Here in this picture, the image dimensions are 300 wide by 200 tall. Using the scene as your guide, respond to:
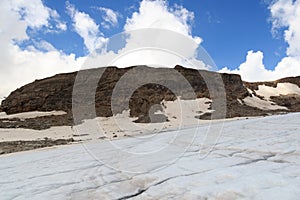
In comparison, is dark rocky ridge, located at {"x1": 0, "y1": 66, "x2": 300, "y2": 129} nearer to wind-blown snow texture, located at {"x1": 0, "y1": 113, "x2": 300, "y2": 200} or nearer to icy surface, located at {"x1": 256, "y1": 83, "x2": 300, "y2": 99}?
icy surface, located at {"x1": 256, "y1": 83, "x2": 300, "y2": 99}

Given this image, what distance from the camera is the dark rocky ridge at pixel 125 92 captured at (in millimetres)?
32781

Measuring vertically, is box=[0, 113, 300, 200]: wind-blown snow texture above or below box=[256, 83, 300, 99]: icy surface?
below

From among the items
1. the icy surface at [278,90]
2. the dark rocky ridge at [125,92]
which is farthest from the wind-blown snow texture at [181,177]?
the icy surface at [278,90]

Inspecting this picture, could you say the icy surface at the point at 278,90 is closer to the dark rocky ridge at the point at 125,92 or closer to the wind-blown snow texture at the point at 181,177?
the dark rocky ridge at the point at 125,92

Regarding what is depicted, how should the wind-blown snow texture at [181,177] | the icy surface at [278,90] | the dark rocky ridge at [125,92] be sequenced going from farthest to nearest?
the icy surface at [278,90] → the dark rocky ridge at [125,92] → the wind-blown snow texture at [181,177]

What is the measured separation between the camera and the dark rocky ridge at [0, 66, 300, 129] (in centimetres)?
3278

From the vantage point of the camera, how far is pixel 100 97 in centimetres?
3441

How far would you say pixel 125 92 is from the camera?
35281mm

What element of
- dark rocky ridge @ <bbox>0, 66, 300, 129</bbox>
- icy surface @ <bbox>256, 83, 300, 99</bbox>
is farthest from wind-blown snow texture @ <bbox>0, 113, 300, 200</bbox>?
icy surface @ <bbox>256, 83, 300, 99</bbox>

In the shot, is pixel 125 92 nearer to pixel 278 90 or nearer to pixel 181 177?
pixel 278 90

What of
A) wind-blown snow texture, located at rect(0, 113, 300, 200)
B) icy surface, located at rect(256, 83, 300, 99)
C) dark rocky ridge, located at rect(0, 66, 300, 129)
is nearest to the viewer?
wind-blown snow texture, located at rect(0, 113, 300, 200)

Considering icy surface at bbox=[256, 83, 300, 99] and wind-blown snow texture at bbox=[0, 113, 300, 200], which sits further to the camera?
icy surface at bbox=[256, 83, 300, 99]

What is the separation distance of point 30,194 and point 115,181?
96cm

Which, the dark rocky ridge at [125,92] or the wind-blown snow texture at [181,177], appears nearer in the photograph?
the wind-blown snow texture at [181,177]
